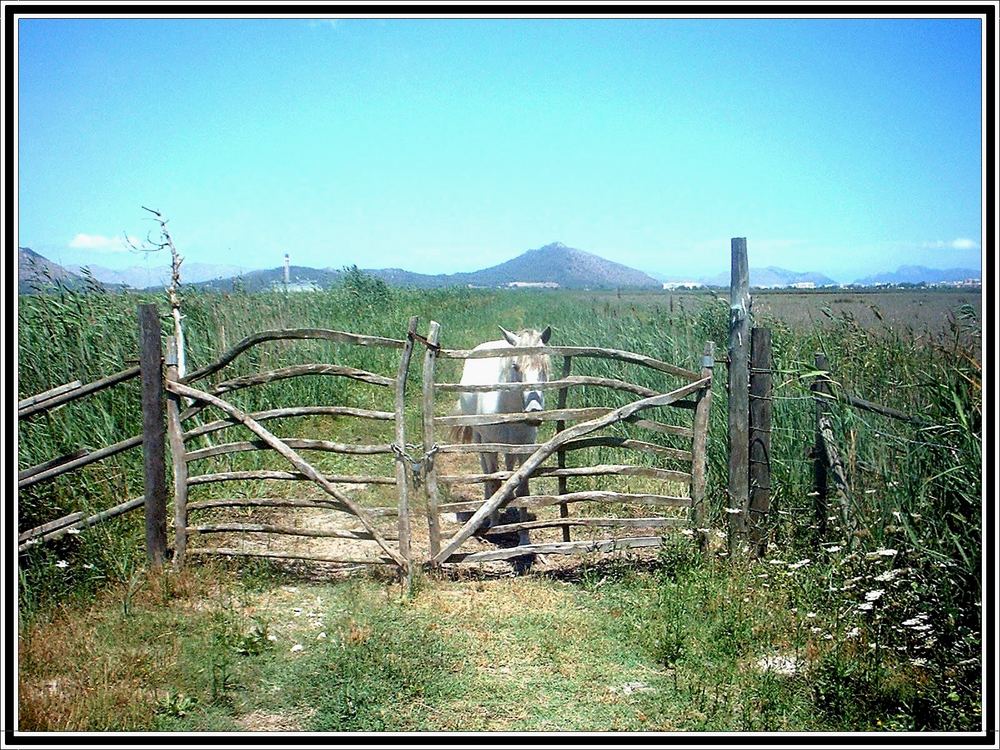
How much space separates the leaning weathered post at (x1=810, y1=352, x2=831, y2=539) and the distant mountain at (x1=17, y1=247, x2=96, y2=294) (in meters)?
9.32

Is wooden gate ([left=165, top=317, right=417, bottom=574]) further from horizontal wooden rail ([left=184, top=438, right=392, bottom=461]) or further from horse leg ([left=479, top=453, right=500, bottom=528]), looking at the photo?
horse leg ([left=479, top=453, right=500, bottom=528])

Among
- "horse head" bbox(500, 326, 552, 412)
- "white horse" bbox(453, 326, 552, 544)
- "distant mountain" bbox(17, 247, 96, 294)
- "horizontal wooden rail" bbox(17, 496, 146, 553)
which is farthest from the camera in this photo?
"distant mountain" bbox(17, 247, 96, 294)

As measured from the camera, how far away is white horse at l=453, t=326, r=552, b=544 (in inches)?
278

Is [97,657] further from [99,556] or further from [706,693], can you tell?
[706,693]

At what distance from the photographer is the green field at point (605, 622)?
4.39 m

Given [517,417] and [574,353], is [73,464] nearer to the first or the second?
[517,417]

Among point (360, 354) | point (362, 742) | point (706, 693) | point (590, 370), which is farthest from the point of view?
point (360, 354)

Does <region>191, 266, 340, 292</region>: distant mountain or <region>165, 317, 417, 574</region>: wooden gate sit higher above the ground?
<region>191, 266, 340, 292</region>: distant mountain

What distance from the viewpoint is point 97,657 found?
4.91 metres

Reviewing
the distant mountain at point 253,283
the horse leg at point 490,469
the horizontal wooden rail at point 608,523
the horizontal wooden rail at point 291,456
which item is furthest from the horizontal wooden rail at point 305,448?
the distant mountain at point 253,283

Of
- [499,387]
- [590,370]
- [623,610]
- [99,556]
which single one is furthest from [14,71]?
[590,370]

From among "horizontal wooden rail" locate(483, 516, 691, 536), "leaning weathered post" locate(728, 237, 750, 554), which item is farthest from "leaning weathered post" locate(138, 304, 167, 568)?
"leaning weathered post" locate(728, 237, 750, 554)

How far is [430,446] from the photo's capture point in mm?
6480

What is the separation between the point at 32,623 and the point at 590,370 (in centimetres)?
1014
